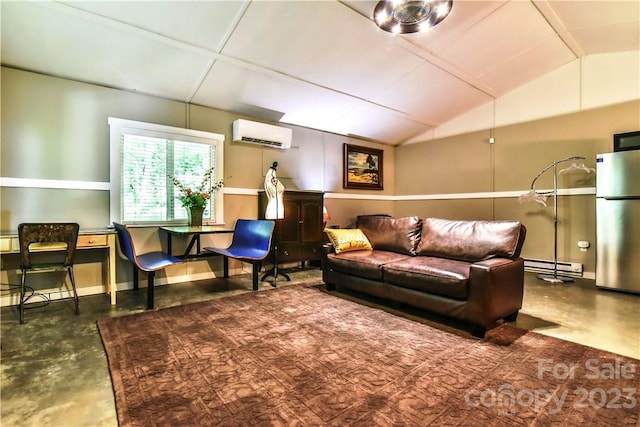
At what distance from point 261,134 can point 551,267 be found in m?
5.06

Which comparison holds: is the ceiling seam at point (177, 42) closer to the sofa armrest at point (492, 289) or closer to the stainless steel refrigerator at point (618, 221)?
the sofa armrest at point (492, 289)

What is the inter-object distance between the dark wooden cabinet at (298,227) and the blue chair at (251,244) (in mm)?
435

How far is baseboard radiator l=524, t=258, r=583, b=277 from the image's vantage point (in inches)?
181

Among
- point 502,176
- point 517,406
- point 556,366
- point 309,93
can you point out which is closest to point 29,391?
point 517,406

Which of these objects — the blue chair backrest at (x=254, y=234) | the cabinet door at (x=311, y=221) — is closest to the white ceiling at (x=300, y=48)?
the cabinet door at (x=311, y=221)

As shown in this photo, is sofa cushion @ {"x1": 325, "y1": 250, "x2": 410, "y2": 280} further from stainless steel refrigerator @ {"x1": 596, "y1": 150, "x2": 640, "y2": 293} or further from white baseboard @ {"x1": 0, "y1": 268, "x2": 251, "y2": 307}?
stainless steel refrigerator @ {"x1": 596, "y1": 150, "x2": 640, "y2": 293}

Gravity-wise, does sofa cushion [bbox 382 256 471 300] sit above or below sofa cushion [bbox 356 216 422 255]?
below

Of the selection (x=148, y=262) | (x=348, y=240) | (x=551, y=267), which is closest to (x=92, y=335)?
(x=148, y=262)

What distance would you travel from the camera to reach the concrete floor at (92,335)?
1601 millimetres

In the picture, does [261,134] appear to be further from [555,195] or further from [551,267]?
[551,267]

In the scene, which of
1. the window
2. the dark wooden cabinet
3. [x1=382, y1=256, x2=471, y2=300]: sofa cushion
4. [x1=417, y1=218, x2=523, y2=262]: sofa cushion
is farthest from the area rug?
the dark wooden cabinet

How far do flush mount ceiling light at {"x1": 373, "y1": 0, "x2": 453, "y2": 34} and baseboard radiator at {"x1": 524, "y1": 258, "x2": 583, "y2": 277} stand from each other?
13.3 feet

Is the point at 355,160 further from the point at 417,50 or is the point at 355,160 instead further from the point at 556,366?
the point at 556,366

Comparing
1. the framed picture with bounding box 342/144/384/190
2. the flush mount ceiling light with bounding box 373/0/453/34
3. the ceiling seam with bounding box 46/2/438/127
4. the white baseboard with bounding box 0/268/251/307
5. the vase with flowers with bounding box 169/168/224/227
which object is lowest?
the white baseboard with bounding box 0/268/251/307
